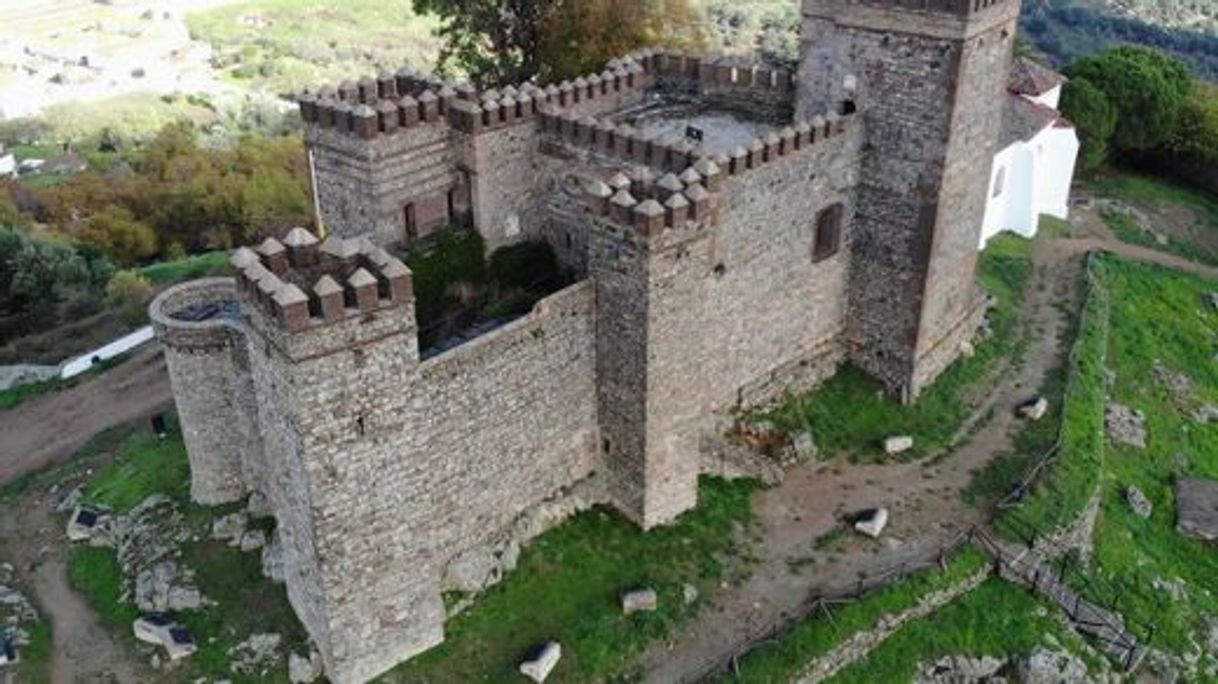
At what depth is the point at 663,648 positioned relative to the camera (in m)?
19.5

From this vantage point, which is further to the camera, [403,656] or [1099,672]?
[1099,672]

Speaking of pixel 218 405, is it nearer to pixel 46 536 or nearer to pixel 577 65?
pixel 46 536

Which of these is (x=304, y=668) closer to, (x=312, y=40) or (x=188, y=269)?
(x=188, y=269)

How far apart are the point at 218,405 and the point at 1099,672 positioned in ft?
61.1

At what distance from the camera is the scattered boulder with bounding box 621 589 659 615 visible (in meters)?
19.9

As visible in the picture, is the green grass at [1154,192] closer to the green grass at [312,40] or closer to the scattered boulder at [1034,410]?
the scattered boulder at [1034,410]

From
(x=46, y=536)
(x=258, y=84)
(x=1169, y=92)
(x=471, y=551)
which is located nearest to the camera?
(x=471, y=551)

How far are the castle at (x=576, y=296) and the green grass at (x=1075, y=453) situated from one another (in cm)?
330

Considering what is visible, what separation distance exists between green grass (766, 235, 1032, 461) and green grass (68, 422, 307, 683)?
39.2 feet

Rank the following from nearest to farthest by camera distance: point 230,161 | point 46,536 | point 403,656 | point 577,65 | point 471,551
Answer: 1. point 403,656
2. point 471,551
3. point 46,536
4. point 577,65
5. point 230,161

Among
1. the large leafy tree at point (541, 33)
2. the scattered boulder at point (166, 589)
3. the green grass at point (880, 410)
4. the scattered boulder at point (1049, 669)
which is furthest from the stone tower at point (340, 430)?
the large leafy tree at point (541, 33)

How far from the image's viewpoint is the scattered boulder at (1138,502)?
85.7 feet

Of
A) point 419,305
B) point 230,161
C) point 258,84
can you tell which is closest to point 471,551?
point 419,305

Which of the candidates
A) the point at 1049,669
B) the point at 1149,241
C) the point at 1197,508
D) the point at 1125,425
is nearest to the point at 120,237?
the point at 1125,425
